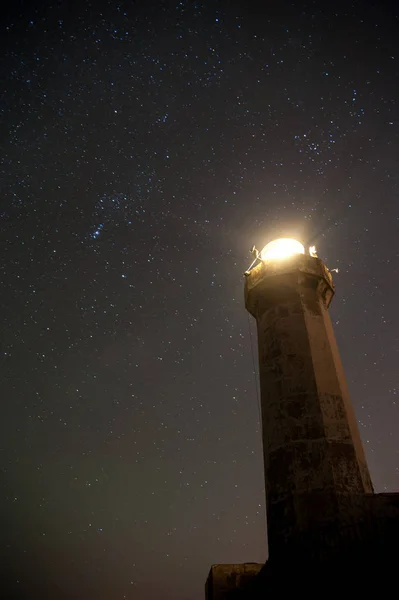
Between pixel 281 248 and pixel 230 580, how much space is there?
20.9 ft

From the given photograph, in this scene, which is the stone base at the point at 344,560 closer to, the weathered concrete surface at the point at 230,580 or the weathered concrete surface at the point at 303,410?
the weathered concrete surface at the point at 303,410

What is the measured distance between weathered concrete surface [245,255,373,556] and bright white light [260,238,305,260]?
0.60m

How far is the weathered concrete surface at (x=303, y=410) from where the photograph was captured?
5.43 m

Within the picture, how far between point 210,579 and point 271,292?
4.97 metres

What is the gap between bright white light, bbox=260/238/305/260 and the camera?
8.67 m

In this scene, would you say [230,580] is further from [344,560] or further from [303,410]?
Result: [303,410]

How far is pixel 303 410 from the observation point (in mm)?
6199

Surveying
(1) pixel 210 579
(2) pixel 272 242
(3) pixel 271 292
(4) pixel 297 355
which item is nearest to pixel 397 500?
(4) pixel 297 355

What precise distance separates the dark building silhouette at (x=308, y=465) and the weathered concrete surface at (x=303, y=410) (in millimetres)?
15

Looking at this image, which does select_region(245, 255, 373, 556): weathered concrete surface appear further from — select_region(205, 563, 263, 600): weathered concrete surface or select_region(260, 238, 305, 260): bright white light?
select_region(205, 563, 263, 600): weathered concrete surface

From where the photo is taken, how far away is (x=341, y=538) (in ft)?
15.2

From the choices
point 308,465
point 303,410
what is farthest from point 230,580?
point 303,410

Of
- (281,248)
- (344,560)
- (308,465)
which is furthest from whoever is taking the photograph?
(281,248)

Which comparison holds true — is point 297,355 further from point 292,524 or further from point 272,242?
point 272,242
